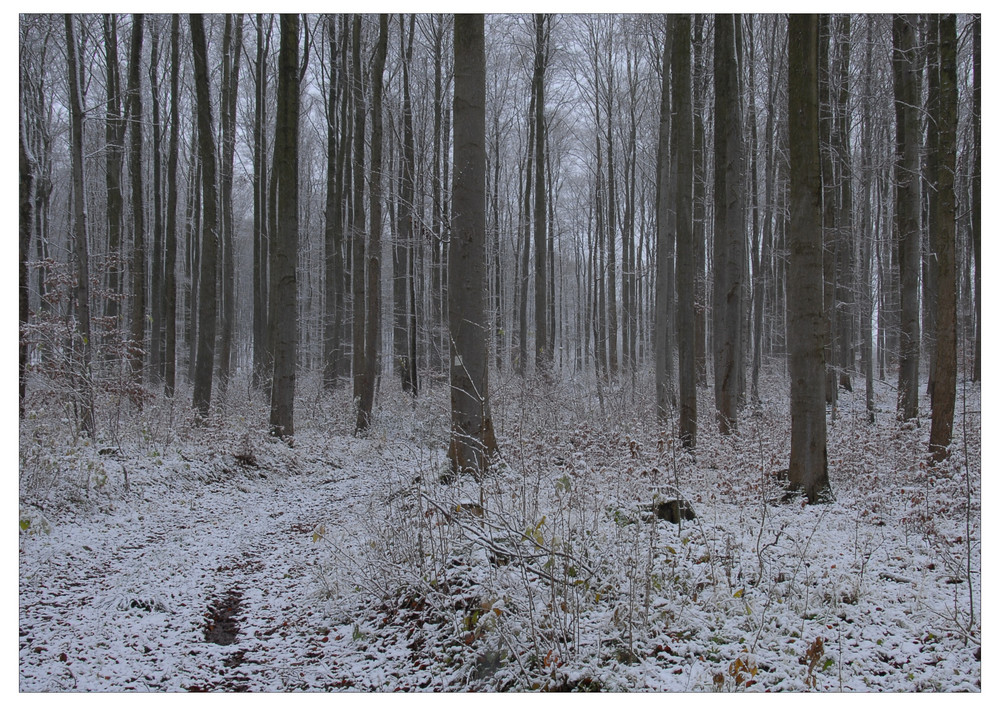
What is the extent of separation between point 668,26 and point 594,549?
8.52 m

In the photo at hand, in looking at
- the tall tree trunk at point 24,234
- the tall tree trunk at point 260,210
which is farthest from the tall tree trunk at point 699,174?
the tall tree trunk at point 260,210

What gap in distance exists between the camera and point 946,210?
6.55 m

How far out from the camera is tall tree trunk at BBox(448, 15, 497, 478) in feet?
20.7

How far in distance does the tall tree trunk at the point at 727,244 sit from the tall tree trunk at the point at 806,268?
3523mm

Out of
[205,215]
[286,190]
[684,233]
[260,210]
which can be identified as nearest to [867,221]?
[684,233]

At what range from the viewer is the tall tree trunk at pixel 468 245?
6312 millimetres

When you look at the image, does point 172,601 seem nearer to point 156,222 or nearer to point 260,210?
point 156,222

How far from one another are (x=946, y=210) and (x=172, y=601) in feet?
28.1

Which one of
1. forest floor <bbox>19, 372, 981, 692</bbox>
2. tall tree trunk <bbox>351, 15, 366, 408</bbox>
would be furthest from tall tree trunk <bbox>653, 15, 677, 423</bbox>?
tall tree trunk <bbox>351, 15, 366, 408</bbox>

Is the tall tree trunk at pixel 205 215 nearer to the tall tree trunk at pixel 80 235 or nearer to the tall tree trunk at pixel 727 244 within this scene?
the tall tree trunk at pixel 80 235

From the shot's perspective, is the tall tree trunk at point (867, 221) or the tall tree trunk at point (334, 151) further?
the tall tree trunk at point (334, 151)

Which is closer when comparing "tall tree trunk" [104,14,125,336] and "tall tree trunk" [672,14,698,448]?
A: "tall tree trunk" [672,14,698,448]

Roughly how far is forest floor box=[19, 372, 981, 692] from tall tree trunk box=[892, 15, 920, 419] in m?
3.74

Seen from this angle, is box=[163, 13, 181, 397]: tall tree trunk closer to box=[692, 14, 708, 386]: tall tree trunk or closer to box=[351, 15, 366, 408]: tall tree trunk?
box=[351, 15, 366, 408]: tall tree trunk
